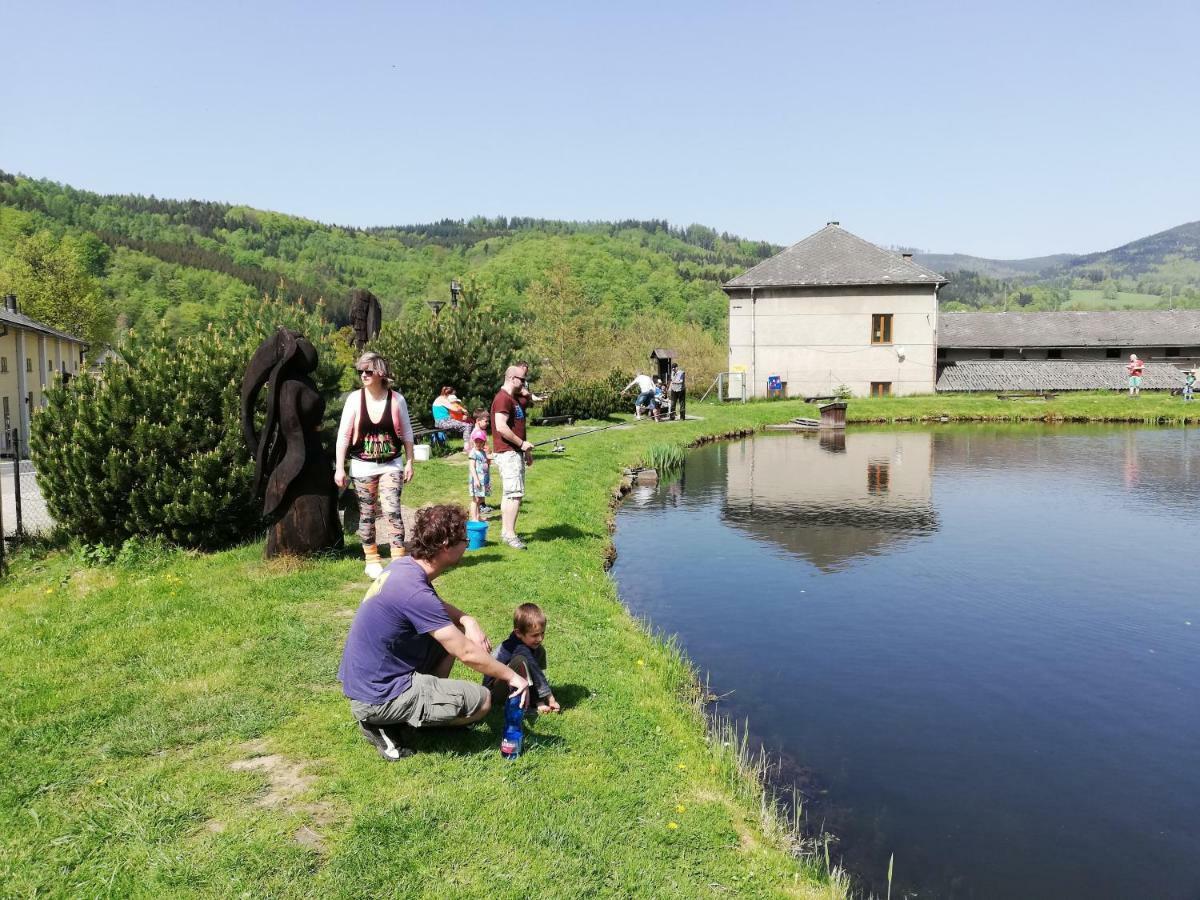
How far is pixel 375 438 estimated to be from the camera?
9016 mm

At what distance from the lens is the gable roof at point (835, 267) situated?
42.2m

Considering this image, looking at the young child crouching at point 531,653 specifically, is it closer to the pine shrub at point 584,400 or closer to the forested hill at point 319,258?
the pine shrub at point 584,400

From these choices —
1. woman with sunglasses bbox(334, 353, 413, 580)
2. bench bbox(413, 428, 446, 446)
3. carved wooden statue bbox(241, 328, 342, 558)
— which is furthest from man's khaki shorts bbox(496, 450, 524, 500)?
bench bbox(413, 428, 446, 446)

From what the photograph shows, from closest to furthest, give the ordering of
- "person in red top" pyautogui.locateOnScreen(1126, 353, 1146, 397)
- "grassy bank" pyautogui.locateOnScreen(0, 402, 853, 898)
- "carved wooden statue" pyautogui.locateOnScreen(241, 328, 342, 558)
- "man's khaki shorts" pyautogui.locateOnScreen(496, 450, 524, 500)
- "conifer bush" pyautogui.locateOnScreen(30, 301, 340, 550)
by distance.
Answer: "grassy bank" pyautogui.locateOnScreen(0, 402, 853, 898) → "carved wooden statue" pyautogui.locateOnScreen(241, 328, 342, 558) → "conifer bush" pyautogui.locateOnScreen(30, 301, 340, 550) → "man's khaki shorts" pyautogui.locateOnScreen(496, 450, 524, 500) → "person in red top" pyautogui.locateOnScreen(1126, 353, 1146, 397)

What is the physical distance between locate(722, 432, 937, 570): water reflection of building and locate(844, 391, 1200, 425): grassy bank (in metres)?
7.22

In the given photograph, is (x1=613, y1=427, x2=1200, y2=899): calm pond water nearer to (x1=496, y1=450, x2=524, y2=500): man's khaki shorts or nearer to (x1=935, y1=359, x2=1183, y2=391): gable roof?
(x1=496, y1=450, x2=524, y2=500): man's khaki shorts

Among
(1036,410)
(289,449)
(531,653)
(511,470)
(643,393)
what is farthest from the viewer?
(1036,410)

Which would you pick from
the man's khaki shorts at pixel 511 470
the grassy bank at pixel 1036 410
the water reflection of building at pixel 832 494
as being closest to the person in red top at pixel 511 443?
the man's khaki shorts at pixel 511 470

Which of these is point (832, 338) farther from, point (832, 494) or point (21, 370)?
point (21, 370)

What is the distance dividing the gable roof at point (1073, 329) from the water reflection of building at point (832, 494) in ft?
70.8

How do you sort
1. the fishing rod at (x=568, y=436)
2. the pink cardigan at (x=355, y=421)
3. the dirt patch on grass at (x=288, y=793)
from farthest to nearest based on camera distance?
1. the fishing rod at (x=568, y=436)
2. the pink cardigan at (x=355, y=421)
3. the dirt patch on grass at (x=288, y=793)

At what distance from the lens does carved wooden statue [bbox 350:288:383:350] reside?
2380cm

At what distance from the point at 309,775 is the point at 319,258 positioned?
15532cm

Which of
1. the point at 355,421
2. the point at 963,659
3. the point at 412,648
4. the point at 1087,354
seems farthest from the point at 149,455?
the point at 1087,354
